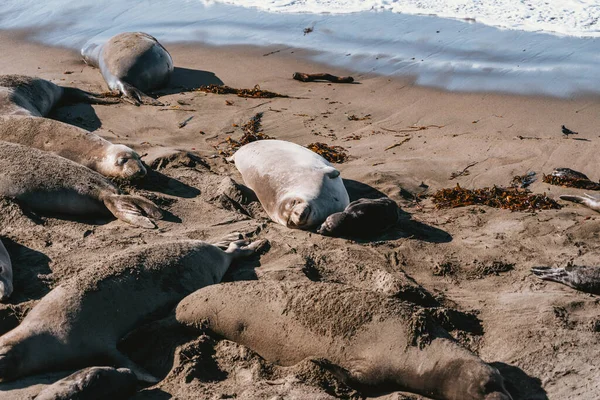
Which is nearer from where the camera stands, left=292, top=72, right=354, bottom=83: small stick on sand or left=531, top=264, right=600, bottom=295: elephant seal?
left=531, top=264, right=600, bottom=295: elephant seal

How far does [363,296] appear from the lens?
4.33 metres

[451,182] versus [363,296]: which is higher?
[363,296]

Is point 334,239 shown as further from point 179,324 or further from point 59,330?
point 59,330

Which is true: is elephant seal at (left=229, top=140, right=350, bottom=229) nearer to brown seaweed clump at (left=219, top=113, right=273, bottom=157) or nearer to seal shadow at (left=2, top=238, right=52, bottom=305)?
brown seaweed clump at (left=219, top=113, right=273, bottom=157)

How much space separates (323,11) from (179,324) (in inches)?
375

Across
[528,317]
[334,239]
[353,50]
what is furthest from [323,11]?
[528,317]

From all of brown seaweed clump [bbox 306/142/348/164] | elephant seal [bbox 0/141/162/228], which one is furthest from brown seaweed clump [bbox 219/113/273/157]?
elephant seal [bbox 0/141/162/228]

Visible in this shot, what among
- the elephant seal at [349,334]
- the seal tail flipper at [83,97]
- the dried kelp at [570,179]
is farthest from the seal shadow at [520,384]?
the seal tail flipper at [83,97]

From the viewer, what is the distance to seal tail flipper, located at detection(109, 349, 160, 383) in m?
4.13

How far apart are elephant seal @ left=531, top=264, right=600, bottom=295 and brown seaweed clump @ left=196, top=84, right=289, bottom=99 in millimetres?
4711

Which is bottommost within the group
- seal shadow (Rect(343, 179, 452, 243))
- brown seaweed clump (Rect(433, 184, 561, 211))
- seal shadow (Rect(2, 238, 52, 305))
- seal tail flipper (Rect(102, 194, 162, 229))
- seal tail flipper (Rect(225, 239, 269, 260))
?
brown seaweed clump (Rect(433, 184, 561, 211))

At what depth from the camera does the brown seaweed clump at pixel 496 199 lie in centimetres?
636

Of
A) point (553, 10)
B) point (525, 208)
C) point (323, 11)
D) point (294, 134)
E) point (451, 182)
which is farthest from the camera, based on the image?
point (323, 11)

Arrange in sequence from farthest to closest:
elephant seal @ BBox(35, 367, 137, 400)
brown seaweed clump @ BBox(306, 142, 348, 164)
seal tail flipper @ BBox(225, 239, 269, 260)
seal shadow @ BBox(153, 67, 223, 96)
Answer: seal shadow @ BBox(153, 67, 223, 96), brown seaweed clump @ BBox(306, 142, 348, 164), seal tail flipper @ BBox(225, 239, 269, 260), elephant seal @ BBox(35, 367, 137, 400)
